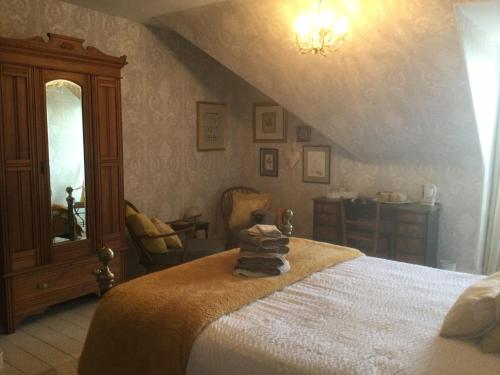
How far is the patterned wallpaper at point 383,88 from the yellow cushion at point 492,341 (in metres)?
2.03

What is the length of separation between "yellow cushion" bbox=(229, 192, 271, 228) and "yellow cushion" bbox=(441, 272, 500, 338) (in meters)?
3.12

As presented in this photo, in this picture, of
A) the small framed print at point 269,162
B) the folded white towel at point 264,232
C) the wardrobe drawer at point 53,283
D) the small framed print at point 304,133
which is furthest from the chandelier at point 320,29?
the small framed print at point 269,162

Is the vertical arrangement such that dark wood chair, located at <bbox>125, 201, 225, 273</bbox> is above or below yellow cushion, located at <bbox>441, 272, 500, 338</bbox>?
below

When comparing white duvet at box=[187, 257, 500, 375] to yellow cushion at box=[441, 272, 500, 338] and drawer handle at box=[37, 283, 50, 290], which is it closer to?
yellow cushion at box=[441, 272, 500, 338]

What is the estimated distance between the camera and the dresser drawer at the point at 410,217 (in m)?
3.95

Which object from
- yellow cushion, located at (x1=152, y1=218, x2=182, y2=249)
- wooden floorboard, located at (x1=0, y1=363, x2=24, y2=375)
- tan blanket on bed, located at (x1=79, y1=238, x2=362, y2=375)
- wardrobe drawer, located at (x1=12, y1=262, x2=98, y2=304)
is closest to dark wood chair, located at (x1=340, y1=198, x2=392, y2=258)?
yellow cushion, located at (x1=152, y1=218, x2=182, y2=249)

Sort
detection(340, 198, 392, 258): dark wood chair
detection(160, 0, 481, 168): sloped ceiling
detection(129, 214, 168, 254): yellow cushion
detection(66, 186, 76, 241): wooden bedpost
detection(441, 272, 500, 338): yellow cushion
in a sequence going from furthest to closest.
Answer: detection(340, 198, 392, 258): dark wood chair → detection(129, 214, 168, 254): yellow cushion → detection(66, 186, 76, 241): wooden bedpost → detection(160, 0, 481, 168): sloped ceiling → detection(441, 272, 500, 338): yellow cushion

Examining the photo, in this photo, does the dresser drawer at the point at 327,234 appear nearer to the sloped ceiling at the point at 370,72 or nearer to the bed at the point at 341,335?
the sloped ceiling at the point at 370,72

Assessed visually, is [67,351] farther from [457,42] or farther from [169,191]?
[457,42]

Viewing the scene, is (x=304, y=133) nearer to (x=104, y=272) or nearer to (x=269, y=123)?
(x=269, y=123)

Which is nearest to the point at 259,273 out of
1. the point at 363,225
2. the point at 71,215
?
the point at 71,215

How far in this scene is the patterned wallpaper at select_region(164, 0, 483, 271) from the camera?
313 cm

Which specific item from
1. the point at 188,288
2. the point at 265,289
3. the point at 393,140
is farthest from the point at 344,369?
the point at 393,140

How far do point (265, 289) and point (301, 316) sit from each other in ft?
0.98
